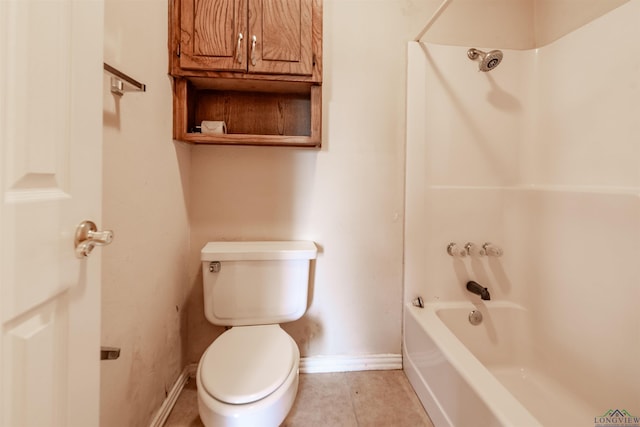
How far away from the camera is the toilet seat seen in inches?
33.5

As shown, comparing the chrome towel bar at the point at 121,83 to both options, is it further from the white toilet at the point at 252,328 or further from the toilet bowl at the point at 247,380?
the toilet bowl at the point at 247,380

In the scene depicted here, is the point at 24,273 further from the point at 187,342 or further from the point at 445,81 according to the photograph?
the point at 445,81

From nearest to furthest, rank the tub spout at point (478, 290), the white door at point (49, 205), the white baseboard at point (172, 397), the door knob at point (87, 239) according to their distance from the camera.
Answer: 1. the white door at point (49, 205)
2. the door knob at point (87, 239)
3. the white baseboard at point (172, 397)
4. the tub spout at point (478, 290)

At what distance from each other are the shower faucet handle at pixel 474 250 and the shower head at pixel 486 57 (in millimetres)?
893

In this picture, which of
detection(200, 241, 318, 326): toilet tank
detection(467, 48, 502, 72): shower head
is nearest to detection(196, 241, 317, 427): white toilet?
detection(200, 241, 318, 326): toilet tank

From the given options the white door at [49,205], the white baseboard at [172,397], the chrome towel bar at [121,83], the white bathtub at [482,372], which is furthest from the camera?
the white baseboard at [172,397]

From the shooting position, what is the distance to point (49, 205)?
428 millimetres

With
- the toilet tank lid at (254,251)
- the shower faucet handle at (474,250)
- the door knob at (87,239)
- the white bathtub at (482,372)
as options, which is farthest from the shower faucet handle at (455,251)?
the door knob at (87,239)

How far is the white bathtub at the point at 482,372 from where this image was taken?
86 centimetres

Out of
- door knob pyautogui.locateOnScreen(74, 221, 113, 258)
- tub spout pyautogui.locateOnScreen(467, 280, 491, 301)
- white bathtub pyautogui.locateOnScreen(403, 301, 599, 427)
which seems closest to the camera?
door knob pyautogui.locateOnScreen(74, 221, 113, 258)

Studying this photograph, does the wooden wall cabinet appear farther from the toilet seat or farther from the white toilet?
the toilet seat

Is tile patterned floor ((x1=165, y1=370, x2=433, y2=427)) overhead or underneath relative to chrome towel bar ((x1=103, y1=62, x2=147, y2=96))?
underneath

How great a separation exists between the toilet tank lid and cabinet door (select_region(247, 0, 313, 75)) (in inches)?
31.6

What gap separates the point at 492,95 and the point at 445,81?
0.28 m
